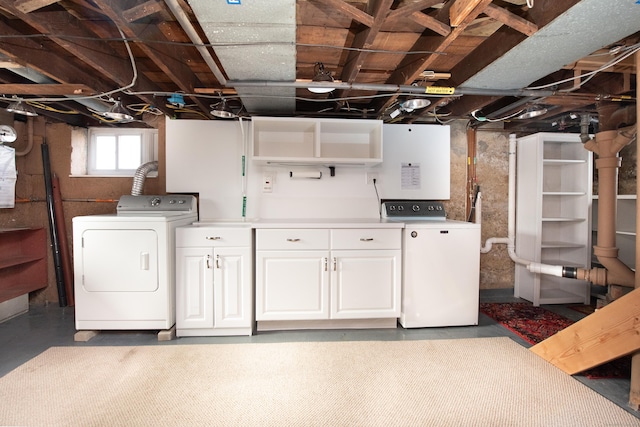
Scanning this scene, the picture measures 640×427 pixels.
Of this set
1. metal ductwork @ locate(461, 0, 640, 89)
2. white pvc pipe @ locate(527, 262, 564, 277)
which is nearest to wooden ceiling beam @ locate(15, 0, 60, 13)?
metal ductwork @ locate(461, 0, 640, 89)

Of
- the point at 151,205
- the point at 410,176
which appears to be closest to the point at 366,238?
the point at 410,176

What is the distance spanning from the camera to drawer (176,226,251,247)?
2.23 meters

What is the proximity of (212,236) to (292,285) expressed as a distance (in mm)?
752

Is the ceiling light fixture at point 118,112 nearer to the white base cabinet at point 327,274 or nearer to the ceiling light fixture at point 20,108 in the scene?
the ceiling light fixture at point 20,108

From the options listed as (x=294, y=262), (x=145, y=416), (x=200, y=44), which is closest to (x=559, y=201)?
(x=294, y=262)

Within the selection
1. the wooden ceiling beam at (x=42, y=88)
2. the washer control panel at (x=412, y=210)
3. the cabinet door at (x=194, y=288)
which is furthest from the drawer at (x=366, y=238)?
the wooden ceiling beam at (x=42, y=88)

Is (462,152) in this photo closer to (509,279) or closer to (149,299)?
(509,279)

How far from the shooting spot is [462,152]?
310cm

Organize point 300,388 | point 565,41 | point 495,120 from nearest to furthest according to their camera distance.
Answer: point 565,41, point 300,388, point 495,120

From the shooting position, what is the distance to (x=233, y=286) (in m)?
2.25

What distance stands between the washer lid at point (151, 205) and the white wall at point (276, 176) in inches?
10.0

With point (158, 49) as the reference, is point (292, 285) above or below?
→ below

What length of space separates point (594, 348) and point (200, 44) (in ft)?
9.34

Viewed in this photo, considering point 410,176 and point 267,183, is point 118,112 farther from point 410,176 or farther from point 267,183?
point 410,176
